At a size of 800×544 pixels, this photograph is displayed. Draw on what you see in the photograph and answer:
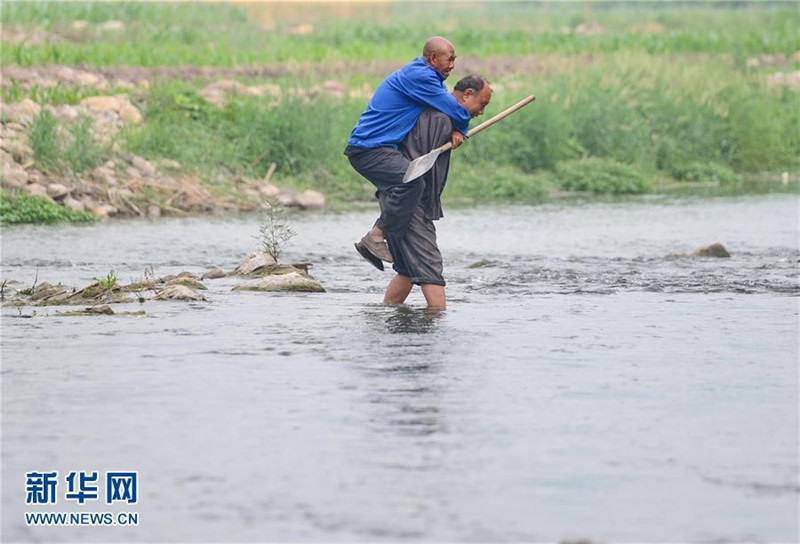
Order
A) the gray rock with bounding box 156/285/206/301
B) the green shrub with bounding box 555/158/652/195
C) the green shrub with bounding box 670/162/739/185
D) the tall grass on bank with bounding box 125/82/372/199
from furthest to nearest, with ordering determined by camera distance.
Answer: the green shrub with bounding box 670/162/739/185 < the green shrub with bounding box 555/158/652/195 < the tall grass on bank with bounding box 125/82/372/199 < the gray rock with bounding box 156/285/206/301

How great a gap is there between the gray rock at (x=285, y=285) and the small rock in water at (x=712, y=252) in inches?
169

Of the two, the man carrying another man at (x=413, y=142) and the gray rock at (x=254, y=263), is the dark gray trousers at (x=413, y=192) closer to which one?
the man carrying another man at (x=413, y=142)

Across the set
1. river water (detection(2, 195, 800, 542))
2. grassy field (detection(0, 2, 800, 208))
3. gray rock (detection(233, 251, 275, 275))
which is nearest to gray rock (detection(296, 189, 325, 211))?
grassy field (detection(0, 2, 800, 208))

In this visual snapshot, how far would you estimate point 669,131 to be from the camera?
24984 millimetres

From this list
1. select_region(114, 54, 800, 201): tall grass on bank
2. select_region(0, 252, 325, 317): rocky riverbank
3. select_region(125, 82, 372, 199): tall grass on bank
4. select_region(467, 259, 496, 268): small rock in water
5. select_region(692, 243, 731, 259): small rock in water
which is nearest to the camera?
select_region(0, 252, 325, 317): rocky riverbank

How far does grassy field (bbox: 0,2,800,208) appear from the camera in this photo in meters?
20.4

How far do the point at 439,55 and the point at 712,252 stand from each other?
534 centimetres

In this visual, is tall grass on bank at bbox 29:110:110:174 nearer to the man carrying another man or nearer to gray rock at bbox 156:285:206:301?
gray rock at bbox 156:285:206:301

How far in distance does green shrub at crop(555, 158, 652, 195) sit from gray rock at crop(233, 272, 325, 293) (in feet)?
37.1

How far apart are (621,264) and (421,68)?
179 inches

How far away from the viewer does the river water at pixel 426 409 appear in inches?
225

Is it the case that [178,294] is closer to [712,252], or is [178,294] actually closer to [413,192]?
[413,192]

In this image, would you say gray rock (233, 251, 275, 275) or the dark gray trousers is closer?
the dark gray trousers

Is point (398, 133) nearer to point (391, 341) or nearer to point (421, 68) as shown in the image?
point (421, 68)
